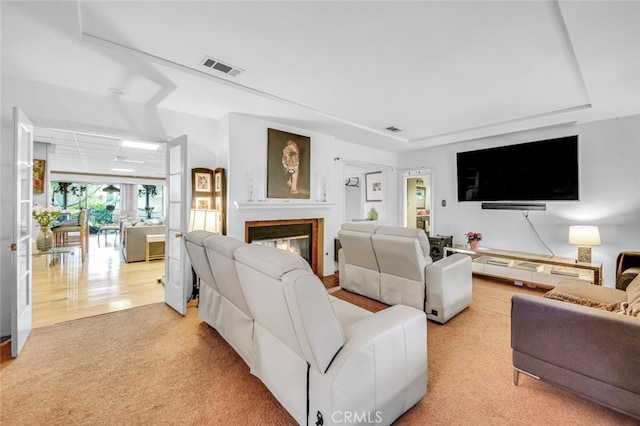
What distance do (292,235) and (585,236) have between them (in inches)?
162

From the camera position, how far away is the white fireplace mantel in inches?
136

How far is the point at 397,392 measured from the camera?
1442 millimetres

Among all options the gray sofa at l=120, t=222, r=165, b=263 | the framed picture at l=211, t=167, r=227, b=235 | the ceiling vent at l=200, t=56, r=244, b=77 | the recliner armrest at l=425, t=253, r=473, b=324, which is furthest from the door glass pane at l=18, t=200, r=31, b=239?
the recliner armrest at l=425, t=253, r=473, b=324

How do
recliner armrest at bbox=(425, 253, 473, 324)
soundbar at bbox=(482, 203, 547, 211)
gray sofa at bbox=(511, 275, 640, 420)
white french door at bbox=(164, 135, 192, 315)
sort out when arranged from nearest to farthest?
gray sofa at bbox=(511, 275, 640, 420) → recliner armrest at bbox=(425, 253, 473, 324) → white french door at bbox=(164, 135, 192, 315) → soundbar at bbox=(482, 203, 547, 211)

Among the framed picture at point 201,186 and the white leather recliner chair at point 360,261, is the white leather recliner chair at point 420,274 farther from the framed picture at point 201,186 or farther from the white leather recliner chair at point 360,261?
A: the framed picture at point 201,186

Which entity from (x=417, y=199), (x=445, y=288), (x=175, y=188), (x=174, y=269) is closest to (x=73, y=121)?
(x=175, y=188)

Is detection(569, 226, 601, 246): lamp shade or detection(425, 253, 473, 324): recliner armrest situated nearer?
detection(425, 253, 473, 324): recliner armrest

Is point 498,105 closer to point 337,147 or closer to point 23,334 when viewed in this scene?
point 337,147

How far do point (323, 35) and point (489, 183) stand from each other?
13.9 feet

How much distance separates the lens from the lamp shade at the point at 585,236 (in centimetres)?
349

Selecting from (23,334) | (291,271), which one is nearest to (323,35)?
(291,271)

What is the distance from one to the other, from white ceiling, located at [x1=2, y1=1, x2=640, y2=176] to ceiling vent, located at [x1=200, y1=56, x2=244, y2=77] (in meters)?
0.05

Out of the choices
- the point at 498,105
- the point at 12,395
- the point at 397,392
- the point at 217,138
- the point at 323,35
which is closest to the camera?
the point at 397,392

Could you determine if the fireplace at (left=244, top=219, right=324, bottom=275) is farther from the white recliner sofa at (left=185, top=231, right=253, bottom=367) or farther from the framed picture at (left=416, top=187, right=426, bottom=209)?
the framed picture at (left=416, top=187, right=426, bottom=209)
